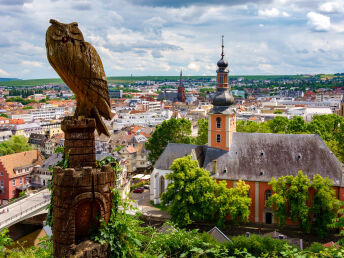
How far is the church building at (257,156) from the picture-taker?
37.7 metres

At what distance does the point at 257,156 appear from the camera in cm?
3966

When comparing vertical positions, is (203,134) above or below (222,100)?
below

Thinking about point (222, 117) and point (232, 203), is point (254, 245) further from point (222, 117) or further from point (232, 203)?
point (222, 117)

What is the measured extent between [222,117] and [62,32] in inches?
1257

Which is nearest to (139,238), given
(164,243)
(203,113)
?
(164,243)

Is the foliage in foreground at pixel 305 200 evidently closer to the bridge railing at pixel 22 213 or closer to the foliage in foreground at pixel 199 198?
the foliage in foreground at pixel 199 198

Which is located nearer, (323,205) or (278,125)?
(323,205)

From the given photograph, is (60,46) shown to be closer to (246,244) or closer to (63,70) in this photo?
(63,70)

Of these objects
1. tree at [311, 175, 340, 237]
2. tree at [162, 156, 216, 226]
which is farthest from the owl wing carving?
tree at [311, 175, 340, 237]

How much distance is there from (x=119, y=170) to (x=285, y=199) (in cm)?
2674

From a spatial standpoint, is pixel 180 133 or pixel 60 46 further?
pixel 180 133

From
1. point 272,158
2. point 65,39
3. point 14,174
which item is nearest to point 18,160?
point 14,174

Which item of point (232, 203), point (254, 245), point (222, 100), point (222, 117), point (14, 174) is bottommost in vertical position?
point (14, 174)

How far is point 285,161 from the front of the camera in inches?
1517
